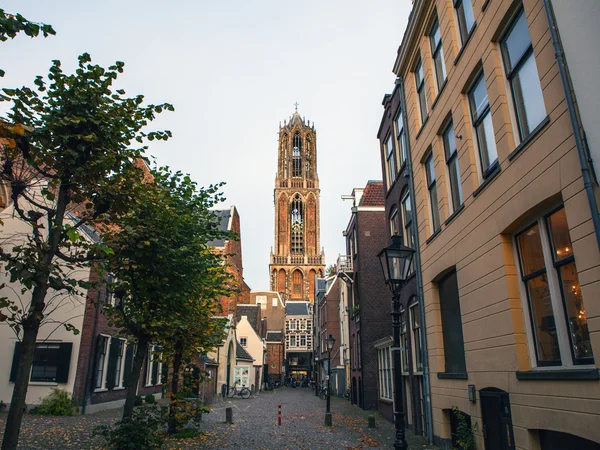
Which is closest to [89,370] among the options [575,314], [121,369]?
[121,369]

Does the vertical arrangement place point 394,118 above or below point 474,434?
above

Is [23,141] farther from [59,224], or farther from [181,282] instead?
[181,282]

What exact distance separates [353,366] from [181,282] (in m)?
18.3

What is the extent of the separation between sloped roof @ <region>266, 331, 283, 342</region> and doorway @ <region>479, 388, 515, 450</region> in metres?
57.5

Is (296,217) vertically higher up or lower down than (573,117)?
higher up

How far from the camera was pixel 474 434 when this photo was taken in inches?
331

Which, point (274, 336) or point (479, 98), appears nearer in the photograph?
point (479, 98)

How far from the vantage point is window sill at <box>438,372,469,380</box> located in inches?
357

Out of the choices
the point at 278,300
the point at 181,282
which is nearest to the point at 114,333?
the point at 181,282

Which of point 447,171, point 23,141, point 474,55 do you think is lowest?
point 23,141

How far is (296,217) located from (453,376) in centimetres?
8927

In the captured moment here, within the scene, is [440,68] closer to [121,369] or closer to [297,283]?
[121,369]

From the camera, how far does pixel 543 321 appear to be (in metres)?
6.52

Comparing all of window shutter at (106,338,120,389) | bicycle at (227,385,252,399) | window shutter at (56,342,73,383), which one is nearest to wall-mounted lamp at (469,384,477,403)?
window shutter at (56,342,73,383)
